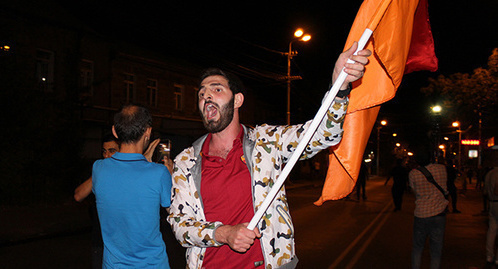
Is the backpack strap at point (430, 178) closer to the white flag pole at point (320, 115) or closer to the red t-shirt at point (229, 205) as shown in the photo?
the red t-shirt at point (229, 205)

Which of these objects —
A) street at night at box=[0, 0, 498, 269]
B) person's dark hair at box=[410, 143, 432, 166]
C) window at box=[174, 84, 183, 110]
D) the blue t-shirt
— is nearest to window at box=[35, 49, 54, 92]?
street at night at box=[0, 0, 498, 269]

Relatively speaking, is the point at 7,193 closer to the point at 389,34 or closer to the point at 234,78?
the point at 234,78

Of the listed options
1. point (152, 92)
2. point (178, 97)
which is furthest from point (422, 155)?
point (178, 97)

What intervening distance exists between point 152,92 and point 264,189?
73.9 feet

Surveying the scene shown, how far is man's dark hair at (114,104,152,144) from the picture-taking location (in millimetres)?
2867

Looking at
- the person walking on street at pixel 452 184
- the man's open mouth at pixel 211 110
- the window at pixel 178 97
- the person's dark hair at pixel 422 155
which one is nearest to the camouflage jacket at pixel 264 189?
the man's open mouth at pixel 211 110

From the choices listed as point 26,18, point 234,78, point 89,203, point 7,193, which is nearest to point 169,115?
point 26,18

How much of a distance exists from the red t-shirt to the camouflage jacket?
5 cm

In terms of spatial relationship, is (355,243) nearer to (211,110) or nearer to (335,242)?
(335,242)

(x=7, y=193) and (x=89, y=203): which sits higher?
(x=89, y=203)

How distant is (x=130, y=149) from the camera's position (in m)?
2.87

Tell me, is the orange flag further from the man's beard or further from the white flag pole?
the man's beard

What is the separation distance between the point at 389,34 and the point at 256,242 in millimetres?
1434

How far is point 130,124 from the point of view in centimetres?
287
